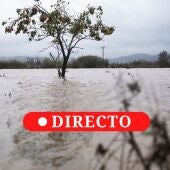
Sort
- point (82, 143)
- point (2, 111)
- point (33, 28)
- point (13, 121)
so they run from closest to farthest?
point (82, 143) < point (13, 121) < point (2, 111) < point (33, 28)

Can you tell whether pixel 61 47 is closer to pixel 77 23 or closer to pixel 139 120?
pixel 77 23

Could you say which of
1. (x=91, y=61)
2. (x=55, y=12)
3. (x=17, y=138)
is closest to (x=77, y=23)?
(x=55, y=12)

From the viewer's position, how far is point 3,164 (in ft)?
15.0

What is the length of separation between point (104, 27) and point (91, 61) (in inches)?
1405

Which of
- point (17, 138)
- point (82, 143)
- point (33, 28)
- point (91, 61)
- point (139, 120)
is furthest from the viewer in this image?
point (91, 61)

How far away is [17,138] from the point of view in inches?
235

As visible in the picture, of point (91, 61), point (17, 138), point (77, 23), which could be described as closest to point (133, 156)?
point (17, 138)

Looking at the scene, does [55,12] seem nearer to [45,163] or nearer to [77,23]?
[77,23]

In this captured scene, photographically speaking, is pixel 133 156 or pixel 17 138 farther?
pixel 17 138

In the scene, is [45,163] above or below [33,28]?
below

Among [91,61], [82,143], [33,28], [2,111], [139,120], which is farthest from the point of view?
[91,61]

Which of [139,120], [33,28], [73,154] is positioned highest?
[33,28]

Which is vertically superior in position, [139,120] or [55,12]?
[55,12]

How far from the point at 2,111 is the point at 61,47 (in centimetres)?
1921
